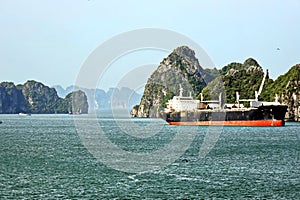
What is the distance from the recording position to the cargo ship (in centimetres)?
12556

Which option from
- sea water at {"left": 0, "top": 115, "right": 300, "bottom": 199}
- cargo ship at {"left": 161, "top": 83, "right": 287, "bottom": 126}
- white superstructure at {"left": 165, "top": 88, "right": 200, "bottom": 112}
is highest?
white superstructure at {"left": 165, "top": 88, "right": 200, "bottom": 112}

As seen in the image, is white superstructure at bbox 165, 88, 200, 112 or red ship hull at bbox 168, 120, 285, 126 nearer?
red ship hull at bbox 168, 120, 285, 126

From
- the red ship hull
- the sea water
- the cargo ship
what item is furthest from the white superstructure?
the sea water

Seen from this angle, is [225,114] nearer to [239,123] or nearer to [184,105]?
[239,123]

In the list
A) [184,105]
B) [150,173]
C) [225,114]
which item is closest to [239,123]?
[225,114]

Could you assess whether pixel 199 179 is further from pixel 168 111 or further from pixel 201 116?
pixel 168 111

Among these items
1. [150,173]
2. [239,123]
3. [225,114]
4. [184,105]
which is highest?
[184,105]

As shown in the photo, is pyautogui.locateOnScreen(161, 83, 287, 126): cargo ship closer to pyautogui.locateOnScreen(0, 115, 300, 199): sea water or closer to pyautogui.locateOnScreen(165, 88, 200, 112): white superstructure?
pyautogui.locateOnScreen(165, 88, 200, 112): white superstructure

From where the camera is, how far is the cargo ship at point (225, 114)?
12556 centimetres

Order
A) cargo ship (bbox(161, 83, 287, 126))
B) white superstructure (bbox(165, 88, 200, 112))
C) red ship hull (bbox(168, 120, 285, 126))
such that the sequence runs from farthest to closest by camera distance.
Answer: white superstructure (bbox(165, 88, 200, 112))
red ship hull (bbox(168, 120, 285, 126))
cargo ship (bbox(161, 83, 287, 126))

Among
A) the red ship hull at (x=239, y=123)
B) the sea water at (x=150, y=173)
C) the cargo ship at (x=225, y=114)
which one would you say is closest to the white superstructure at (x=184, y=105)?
the cargo ship at (x=225, y=114)

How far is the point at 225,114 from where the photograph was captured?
13512cm

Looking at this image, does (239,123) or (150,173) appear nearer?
(150,173)

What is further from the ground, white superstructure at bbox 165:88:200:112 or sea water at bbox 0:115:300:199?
white superstructure at bbox 165:88:200:112
